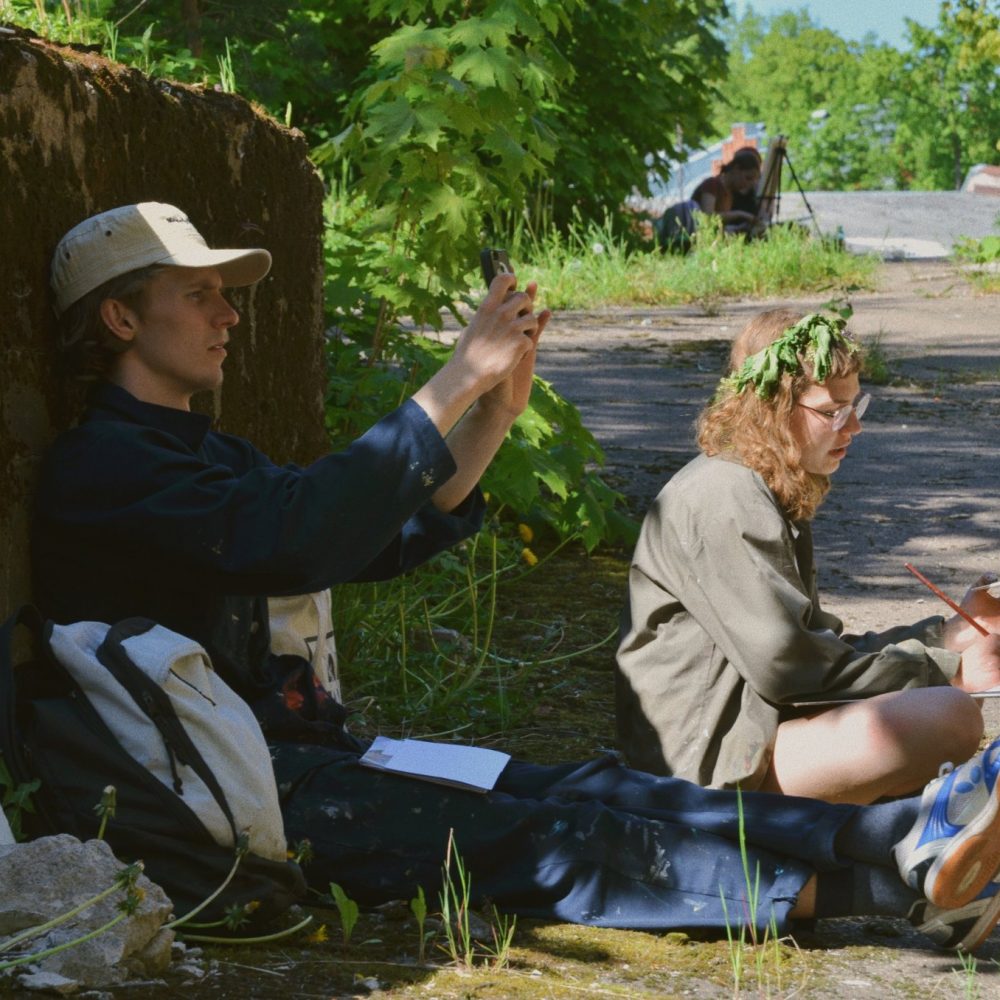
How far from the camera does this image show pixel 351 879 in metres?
2.92

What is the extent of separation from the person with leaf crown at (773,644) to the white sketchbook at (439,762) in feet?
1.67

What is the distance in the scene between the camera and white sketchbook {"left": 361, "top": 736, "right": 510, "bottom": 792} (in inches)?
116

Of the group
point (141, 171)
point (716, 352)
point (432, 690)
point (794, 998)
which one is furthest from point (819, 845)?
point (716, 352)

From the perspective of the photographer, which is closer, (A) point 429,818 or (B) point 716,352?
(A) point 429,818

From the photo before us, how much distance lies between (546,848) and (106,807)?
0.84 m

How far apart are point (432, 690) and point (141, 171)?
158 centimetres

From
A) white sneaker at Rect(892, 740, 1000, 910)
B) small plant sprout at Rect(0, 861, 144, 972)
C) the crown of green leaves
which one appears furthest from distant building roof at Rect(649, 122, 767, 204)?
small plant sprout at Rect(0, 861, 144, 972)

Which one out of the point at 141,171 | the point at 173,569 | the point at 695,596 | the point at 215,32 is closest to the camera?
the point at 173,569

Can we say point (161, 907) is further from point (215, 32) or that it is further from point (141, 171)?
point (215, 32)

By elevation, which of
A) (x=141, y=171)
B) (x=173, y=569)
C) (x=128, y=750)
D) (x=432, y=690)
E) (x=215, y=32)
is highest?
(x=215, y=32)

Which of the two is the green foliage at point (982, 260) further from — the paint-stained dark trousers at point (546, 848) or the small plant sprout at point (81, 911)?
the small plant sprout at point (81, 911)

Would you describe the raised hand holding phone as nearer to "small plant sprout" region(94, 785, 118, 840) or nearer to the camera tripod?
"small plant sprout" region(94, 785, 118, 840)

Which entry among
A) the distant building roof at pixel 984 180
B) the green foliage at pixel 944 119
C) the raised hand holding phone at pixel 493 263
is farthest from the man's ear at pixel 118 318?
the green foliage at pixel 944 119

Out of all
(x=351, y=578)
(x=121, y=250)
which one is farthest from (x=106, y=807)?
(x=121, y=250)
